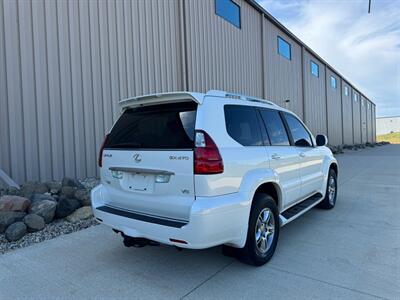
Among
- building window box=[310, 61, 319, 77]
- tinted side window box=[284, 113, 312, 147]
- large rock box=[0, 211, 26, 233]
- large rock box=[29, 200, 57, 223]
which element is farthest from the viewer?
building window box=[310, 61, 319, 77]

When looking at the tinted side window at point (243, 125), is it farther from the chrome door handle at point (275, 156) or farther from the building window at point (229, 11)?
the building window at point (229, 11)

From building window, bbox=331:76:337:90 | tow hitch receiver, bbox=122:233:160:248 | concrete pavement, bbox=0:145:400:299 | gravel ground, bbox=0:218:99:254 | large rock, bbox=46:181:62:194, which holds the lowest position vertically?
concrete pavement, bbox=0:145:400:299

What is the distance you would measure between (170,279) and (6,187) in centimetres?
435

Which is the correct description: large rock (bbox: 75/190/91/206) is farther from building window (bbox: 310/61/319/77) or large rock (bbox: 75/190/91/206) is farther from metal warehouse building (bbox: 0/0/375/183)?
building window (bbox: 310/61/319/77)

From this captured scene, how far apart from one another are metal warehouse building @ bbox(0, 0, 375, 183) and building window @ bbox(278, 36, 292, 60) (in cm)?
514

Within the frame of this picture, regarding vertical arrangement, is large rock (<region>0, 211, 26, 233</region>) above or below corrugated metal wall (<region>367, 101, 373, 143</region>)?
below

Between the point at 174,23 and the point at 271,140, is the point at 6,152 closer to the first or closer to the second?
the point at 271,140

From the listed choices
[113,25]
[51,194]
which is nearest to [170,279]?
[51,194]

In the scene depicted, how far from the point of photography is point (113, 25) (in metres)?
8.23

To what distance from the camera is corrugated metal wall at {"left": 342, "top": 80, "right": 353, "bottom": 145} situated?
3338 centimetres

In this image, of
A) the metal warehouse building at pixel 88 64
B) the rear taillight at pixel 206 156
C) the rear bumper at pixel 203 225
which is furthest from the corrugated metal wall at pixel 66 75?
the rear taillight at pixel 206 156

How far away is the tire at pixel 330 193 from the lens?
18.8ft

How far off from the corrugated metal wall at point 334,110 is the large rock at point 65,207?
26.0 meters

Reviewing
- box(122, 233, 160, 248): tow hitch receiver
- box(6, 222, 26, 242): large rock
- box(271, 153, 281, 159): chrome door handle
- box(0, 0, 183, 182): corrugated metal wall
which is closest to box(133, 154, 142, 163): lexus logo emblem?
box(122, 233, 160, 248): tow hitch receiver
